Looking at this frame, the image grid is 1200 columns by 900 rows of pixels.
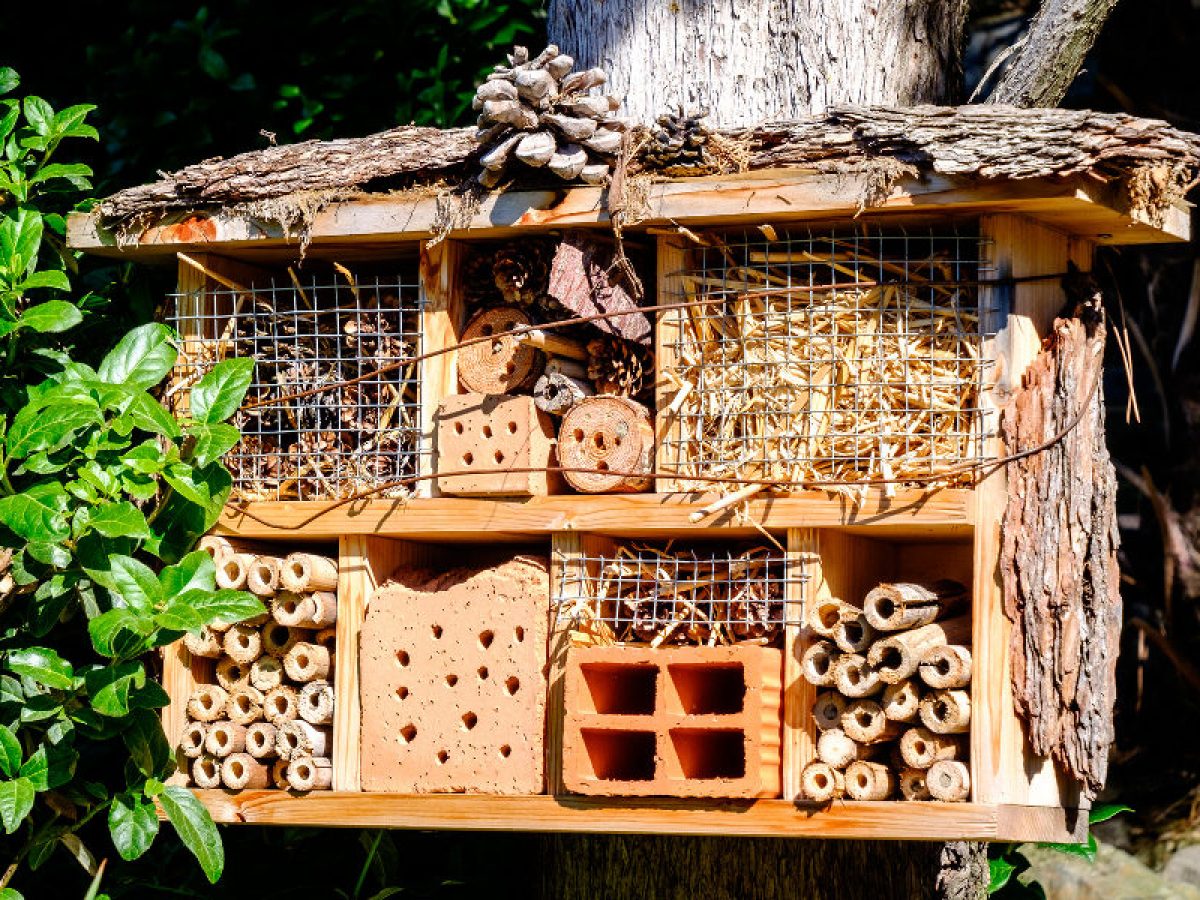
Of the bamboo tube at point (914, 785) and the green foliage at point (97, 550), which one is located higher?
the green foliage at point (97, 550)

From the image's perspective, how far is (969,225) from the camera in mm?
3193

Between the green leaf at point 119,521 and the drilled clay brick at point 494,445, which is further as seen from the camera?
the drilled clay brick at point 494,445

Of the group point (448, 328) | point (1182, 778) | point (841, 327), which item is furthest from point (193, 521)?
point (1182, 778)

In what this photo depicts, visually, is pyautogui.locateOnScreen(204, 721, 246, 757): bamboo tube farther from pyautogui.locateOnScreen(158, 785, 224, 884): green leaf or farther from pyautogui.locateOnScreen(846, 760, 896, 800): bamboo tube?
pyautogui.locateOnScreen(846, 760, 896, 800): bamboo tube

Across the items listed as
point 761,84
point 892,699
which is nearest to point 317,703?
point 892,699

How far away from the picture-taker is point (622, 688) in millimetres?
3367

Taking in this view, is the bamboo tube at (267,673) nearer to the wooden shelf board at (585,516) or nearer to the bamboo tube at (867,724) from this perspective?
the wooden shelf board at (585,516)

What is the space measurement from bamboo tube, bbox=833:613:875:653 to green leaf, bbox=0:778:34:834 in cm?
142

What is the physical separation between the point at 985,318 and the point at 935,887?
1.42 metres

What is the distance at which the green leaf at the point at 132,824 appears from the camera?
325 centimetres

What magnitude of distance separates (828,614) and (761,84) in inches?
46.4

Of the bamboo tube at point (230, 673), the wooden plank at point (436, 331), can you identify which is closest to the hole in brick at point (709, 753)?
the wooden plank at point (436, 331)

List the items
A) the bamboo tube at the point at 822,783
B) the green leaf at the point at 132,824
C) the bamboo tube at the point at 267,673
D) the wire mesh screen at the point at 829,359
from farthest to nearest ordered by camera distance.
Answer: the bamboo tube at the point at 267,673 → the green leaf at the point at 132,824 → the wire mesh screen at the point at 829,359 → the bamboo tube at the point at 822,783

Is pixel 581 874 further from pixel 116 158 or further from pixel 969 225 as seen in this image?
pixel 116 158
